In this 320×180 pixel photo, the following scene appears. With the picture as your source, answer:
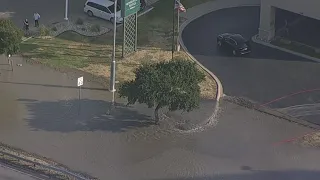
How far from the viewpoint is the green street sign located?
3647 centimetres

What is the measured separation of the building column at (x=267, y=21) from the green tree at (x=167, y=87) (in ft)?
43.4

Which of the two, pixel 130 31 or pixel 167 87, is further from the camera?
pixel 130 31

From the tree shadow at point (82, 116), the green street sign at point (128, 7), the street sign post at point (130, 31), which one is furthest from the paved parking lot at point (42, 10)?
the tree shadow at point (82, 116)

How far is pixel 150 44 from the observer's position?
41188 mm

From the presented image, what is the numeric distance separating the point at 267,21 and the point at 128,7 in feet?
34.5

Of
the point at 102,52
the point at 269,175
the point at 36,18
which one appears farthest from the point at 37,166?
the point at 36,18

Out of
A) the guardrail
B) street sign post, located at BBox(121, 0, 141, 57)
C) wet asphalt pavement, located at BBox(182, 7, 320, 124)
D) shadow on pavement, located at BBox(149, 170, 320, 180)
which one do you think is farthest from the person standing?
shadow on pavement, located at BBox(149, 170, 320, 180)

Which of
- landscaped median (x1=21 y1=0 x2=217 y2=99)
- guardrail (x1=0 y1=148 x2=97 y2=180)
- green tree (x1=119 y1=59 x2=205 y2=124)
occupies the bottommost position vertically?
guardrail (x1=0 y1=148 x2=97 y2=180)

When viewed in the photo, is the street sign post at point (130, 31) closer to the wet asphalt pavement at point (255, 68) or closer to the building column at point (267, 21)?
the wet asphalt pavement at point (255, 68)

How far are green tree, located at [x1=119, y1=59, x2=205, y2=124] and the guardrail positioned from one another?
5.27m

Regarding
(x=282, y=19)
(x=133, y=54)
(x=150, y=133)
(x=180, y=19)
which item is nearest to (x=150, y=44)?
(x=133, y=54)

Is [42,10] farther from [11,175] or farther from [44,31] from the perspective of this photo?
[11,175]

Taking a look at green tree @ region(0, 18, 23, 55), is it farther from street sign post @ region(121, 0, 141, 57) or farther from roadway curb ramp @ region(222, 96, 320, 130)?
roadway curb ramp @ region(222, 96, 320, 130)

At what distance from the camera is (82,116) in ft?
104
